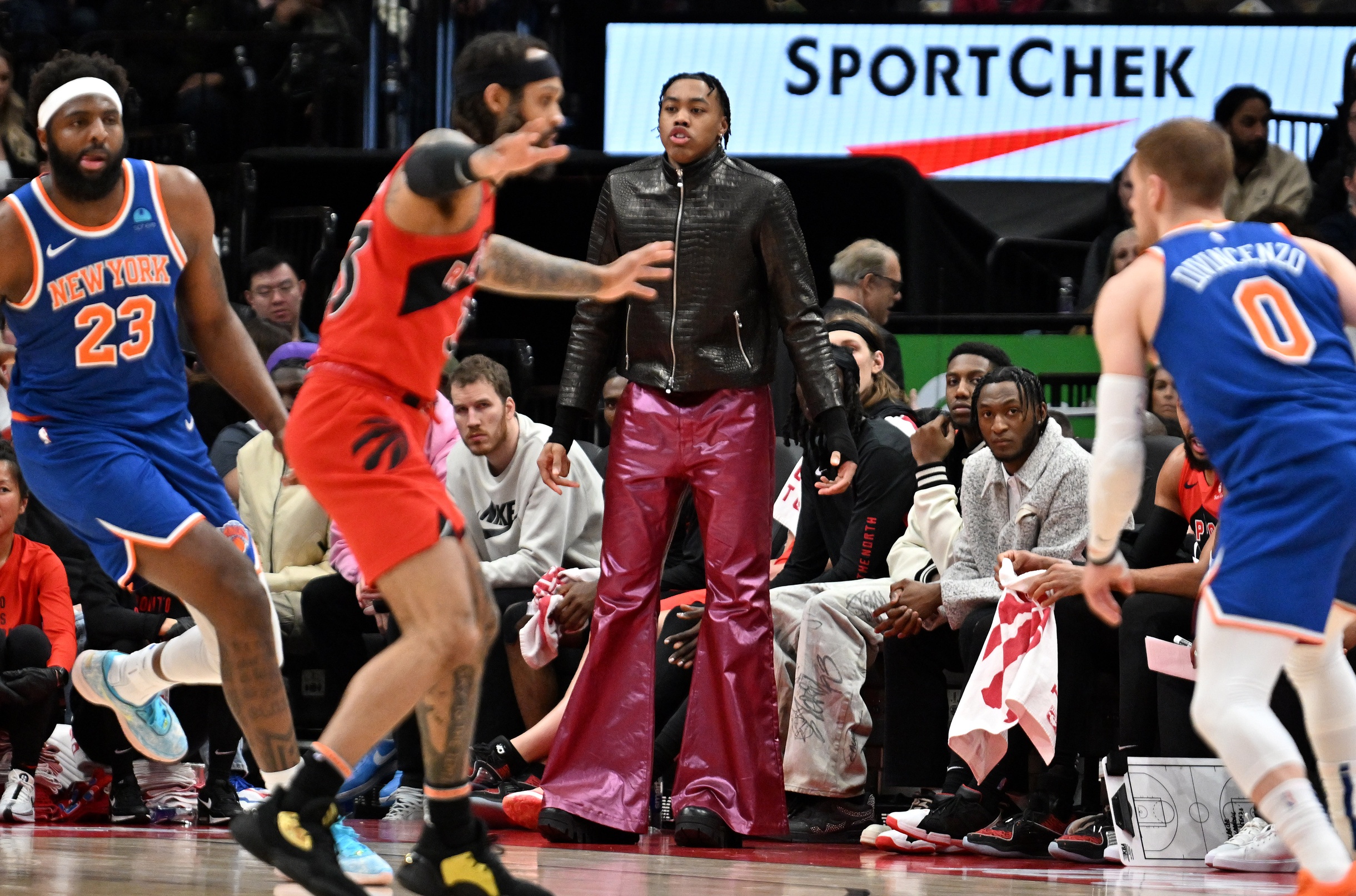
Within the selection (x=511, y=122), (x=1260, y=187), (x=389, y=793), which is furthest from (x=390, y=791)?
(x=1260, y=187)

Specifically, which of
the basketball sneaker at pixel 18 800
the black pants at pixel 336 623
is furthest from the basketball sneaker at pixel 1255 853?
the basketball sneaker at pixel 18 800

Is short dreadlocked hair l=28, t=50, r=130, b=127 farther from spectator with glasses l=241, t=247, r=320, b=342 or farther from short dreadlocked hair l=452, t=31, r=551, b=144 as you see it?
spectator with glasses l=241, t=247, r=320, b=342

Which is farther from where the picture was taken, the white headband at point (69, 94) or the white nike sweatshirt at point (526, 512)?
the white nike sweatshirt at point (526, 512)

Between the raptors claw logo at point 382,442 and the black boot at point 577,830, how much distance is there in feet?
6.59

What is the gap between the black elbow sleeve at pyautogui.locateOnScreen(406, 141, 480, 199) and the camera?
10.7ft

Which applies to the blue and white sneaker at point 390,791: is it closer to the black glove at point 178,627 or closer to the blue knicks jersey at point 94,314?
the black glove at point 178,627

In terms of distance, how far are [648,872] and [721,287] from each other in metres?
1.89

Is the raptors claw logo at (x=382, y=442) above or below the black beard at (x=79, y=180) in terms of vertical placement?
below

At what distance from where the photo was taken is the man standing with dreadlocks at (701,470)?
5141 millimetres

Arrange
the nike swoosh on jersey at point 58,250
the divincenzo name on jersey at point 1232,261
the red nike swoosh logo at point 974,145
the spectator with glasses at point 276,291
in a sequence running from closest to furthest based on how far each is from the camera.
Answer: the divincenzo name on jersey at point 1232,261
the nike swoosh on jersey at point 58,250
the spectator with glasses at point 276,291
the red nike swoosh logo at point 974,145

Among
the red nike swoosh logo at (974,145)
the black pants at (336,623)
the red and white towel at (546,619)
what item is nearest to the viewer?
the red and white towel at (546,619)

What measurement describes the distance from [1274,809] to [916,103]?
7474 mm

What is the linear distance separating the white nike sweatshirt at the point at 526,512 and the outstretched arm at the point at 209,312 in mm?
1923

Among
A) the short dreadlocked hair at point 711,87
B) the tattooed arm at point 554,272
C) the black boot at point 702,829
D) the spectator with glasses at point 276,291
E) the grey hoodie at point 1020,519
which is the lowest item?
the black boot at point 702,829
